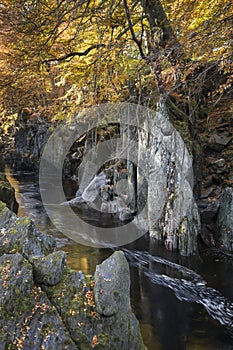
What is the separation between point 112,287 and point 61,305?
0.72 m

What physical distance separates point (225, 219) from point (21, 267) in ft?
21.6

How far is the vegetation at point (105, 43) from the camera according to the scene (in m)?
4.75

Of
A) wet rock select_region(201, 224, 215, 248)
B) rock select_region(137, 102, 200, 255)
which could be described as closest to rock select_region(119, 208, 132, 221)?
rock select_region(137, 102, 200, 255)

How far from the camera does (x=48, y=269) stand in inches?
163

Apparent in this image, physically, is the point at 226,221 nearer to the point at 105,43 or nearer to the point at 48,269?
A: the point at 105,43

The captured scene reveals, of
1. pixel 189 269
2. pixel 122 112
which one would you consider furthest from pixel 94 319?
pixel 122 112

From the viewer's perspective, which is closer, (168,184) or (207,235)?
(207,235)

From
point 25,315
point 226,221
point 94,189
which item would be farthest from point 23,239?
point 94,189

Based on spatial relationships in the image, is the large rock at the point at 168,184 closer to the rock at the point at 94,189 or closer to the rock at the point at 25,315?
the rock at the point at 94,189

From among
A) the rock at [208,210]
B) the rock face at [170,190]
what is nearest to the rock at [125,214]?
the rock face at [170,190]

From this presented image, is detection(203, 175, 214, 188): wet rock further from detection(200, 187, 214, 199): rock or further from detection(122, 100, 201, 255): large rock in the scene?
detection(122, 100, 201, 255): large rock

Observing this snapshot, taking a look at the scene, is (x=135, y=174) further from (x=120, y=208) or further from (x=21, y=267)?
(x=21, y=267)

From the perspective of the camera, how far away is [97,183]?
585 inches

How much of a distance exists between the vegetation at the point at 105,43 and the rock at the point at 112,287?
9.76 feet
